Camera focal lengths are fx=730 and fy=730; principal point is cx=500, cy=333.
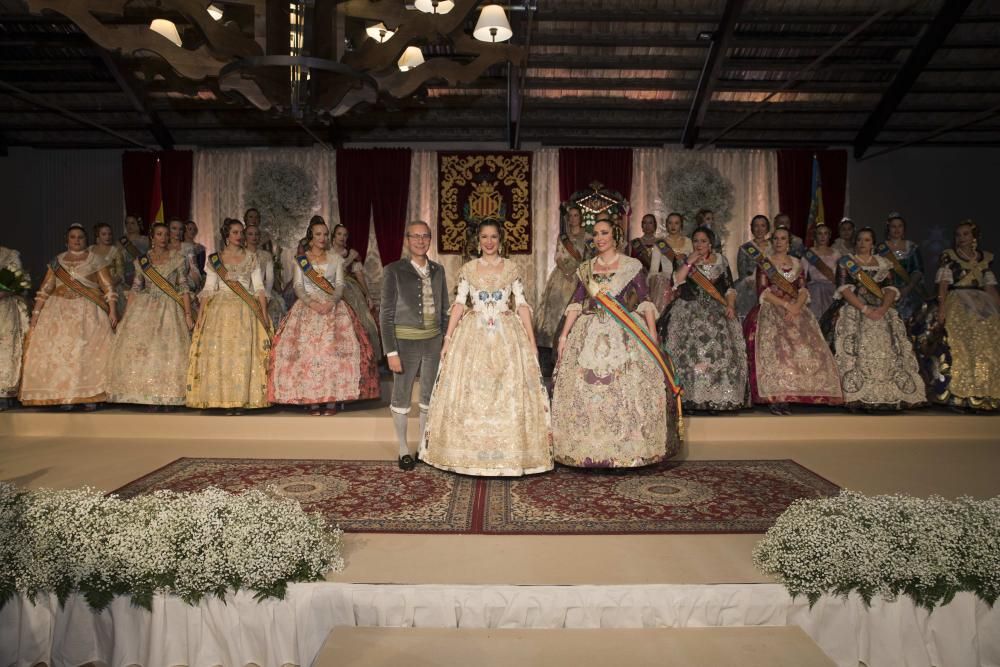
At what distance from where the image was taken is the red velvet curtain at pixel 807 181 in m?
9.95

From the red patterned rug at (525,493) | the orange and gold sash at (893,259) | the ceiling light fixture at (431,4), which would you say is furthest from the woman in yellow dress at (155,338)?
the orange and gold sash at (893,259)

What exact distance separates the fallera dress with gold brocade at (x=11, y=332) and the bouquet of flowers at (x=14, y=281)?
0.15ft

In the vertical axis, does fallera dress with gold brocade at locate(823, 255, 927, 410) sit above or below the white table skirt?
above

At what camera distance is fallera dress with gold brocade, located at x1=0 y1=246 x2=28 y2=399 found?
6195mm

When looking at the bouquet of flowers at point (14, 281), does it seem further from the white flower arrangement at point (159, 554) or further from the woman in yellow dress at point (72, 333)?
the white flower arrangement at point (159, 554)

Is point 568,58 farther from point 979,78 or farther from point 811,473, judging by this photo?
point 811,473

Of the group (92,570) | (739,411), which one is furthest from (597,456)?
(92,570)

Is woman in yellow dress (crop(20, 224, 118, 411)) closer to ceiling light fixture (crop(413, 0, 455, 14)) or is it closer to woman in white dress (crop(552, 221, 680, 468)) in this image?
ceiling light fixture (crop(413, 0, 455, 14))

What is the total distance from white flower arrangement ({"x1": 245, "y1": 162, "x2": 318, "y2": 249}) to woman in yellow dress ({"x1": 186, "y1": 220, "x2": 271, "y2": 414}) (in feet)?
13.3

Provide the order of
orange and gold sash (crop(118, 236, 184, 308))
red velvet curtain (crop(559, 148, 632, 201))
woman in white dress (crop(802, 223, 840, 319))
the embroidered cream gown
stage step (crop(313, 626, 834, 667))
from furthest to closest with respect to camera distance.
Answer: red velvet curtain (crop(559, 148, 632, 201)), woman in white dress (crop(802, 223, 840, 319)), orange and gold sash (crop(118, 236, 184, 308)), the embroidered cream gown, stage step (crop(313, 626, 834, 667))

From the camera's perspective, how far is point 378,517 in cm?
370

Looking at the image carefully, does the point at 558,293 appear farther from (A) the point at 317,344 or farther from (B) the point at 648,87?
(B) the point at 648,87

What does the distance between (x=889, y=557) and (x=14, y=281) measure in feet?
22.3

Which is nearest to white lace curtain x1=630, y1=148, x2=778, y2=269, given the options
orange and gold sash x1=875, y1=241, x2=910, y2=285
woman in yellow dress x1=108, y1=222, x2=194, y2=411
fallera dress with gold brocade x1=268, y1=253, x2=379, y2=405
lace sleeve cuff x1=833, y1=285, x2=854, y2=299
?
orange and gold sash x1=875, y1=241, x2=910, y2=285
